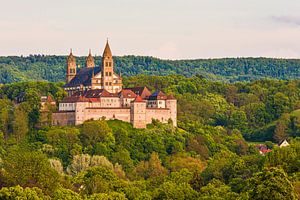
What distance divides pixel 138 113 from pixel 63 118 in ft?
26.4

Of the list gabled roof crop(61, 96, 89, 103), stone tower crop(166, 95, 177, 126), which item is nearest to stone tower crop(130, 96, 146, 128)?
stone tower crop(166, 95, 177, 126)

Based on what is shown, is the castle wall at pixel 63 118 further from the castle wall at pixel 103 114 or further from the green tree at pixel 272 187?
the green tree at pixel 272 187

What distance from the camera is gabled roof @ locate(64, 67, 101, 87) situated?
129500 millimetres

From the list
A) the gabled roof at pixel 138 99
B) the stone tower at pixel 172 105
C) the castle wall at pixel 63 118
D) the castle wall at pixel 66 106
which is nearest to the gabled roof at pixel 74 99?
the castle wall at pixel 66 106

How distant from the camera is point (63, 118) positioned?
124 metres

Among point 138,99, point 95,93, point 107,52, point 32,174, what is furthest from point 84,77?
point 32,174

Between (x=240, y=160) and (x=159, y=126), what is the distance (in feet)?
95.2

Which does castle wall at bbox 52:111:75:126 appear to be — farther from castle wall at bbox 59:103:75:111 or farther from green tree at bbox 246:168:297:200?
green tree at bbox 246:168:297:200

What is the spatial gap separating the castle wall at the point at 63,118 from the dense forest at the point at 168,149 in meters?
1.02

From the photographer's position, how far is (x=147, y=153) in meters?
126

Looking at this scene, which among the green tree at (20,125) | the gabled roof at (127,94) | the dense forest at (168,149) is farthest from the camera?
the green tree at (20,125)

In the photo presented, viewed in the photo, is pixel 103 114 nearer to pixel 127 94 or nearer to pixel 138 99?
pixel 127 94

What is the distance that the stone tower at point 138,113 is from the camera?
121781 mm

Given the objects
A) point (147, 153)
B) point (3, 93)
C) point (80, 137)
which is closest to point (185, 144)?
point (147, 153)
